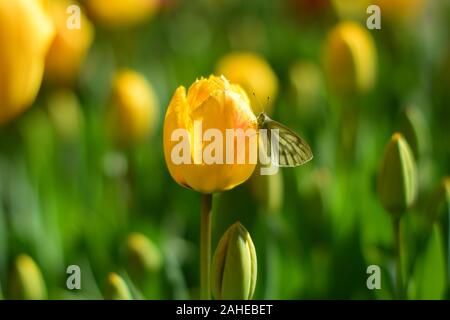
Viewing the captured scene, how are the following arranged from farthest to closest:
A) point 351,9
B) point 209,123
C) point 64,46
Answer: point 351,9 < point 64,46 < point 209,123

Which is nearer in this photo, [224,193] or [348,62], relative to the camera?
[224,193]

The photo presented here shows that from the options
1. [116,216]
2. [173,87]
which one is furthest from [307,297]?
[173,87]

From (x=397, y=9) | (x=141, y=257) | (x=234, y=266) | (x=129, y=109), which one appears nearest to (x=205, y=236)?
(x=234, y=266)

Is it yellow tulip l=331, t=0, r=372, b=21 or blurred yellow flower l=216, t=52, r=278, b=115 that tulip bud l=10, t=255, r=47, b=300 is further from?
yellow tulip l=331, t=0, r=372, b=21

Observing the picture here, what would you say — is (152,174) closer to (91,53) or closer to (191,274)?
(191,274)

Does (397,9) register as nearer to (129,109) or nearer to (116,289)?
(129,109)

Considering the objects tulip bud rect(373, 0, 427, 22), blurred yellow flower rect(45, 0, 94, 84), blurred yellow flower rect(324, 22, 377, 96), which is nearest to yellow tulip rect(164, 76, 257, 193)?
blurred yellow flower rect(324, 22, 377, 96)
